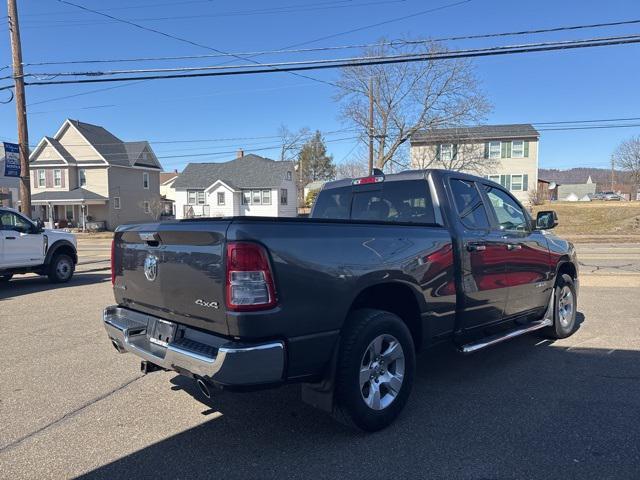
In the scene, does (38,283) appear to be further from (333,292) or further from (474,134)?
(474,134)

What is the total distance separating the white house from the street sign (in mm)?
32940

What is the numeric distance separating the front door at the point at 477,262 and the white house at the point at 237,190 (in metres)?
43.4

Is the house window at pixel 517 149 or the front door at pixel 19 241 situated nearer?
the front door at pixel 19 241

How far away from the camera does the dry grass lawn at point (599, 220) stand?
87.1ft

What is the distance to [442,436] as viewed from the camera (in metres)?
3.53

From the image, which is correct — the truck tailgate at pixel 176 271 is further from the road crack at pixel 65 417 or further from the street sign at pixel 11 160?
the street sign at pixel 11 160

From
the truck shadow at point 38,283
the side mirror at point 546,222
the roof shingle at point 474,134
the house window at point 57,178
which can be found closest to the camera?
the side mirror at point 546,222

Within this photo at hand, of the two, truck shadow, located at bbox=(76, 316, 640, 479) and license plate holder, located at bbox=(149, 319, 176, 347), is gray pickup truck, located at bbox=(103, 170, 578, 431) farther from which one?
truck shadow, located at bbox=(76, 316, 640, 479)

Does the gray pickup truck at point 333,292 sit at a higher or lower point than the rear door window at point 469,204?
lower

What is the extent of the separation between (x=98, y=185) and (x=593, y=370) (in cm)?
4235

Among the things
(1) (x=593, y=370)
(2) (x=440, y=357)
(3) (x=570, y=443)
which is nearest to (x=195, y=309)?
(3) (x=570, y=443)

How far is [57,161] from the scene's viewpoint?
4084 cm

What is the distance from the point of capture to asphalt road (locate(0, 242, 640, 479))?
123 inches

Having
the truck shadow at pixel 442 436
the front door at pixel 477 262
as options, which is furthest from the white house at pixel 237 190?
the truck shadow at pixel 442 436
